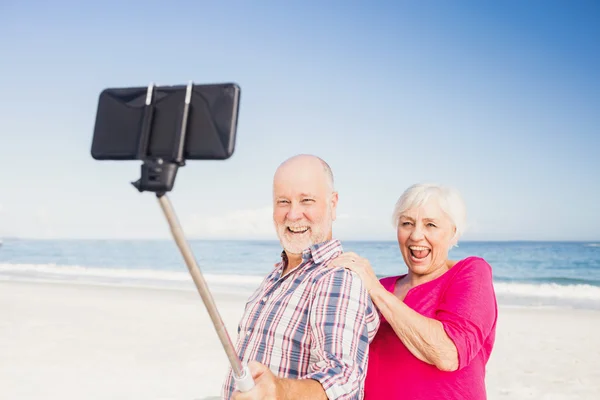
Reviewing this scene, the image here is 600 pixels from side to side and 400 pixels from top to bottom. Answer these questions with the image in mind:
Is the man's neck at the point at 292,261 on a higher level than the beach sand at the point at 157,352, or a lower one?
higher

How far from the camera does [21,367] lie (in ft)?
21.7

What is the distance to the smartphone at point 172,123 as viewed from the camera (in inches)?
39.3

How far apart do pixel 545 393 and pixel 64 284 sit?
1431 cm

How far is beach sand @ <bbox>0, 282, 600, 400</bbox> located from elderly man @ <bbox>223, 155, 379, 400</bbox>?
13.3ft

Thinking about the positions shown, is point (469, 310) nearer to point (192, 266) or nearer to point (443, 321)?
point (443, 321)

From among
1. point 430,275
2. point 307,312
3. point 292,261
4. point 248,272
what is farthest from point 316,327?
point 248,272

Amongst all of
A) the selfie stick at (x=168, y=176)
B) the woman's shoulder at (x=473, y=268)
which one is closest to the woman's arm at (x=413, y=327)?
the woman's shoulder at (x=473, y=268)

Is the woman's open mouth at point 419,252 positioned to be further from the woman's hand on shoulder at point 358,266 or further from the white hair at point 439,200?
the woman's hand on shoulder at point 358,266

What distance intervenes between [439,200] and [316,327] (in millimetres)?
1041

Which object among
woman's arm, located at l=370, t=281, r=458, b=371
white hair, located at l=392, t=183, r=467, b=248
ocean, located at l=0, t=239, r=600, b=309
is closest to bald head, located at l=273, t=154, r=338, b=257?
woman's arm, located at l=370, t=281, r=458, b=371

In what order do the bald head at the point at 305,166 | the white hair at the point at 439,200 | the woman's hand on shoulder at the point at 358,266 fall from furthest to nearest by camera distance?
the white hair at the point at 439,200 → the bald head at the point at 305,166 → the woman's hand on shoulder at the point at 358,266

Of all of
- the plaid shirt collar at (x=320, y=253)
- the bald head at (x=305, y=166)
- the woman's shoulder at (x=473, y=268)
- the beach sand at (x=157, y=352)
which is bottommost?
the beach sand at (x=157, y=352)

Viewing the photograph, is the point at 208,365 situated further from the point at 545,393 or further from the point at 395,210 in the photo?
the point at 395,210

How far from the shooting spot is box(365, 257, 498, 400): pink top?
228 cm
